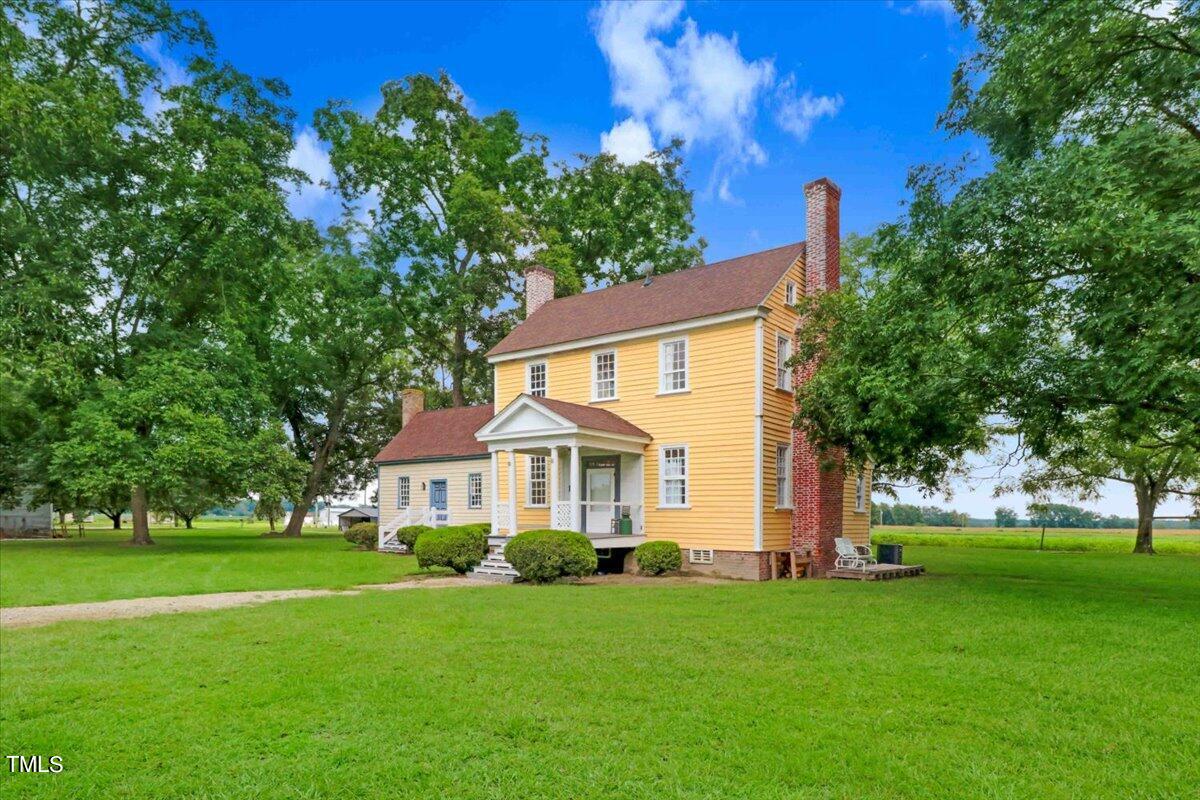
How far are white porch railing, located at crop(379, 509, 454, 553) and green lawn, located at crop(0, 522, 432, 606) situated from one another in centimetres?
277

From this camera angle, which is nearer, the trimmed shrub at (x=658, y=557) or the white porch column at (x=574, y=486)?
the trimmed shrub at (x=658, y=557)

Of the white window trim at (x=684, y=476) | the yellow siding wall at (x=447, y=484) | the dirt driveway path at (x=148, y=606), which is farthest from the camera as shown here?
the yellow siding wall at (x=447, y=484)

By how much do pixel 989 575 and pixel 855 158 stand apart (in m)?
→ 12.0

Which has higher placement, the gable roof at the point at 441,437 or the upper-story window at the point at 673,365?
the upper-story window at the point at 673,365

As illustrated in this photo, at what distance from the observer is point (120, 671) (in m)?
7.22

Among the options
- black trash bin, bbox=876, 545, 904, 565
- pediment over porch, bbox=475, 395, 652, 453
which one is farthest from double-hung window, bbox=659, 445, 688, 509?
black trash bin, bbox=876, 545, 904, 565

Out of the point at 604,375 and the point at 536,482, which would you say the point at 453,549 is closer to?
the point at 536,482

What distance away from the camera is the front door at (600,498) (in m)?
20.9

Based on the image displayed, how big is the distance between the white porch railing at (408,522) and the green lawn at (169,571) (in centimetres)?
277

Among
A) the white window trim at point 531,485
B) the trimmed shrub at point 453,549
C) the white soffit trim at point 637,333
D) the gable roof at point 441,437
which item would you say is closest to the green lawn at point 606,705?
the trimmed shrub at point 453,549

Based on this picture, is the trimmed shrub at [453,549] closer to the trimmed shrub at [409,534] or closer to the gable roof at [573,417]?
the gable roof at [573,417]

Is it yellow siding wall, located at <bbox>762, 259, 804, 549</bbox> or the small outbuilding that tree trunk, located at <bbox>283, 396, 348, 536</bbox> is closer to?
the small outbuilding

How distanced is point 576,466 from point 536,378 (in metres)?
5.52

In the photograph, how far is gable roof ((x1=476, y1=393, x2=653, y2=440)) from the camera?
18766mm
